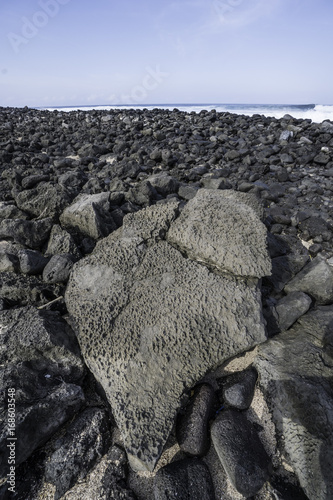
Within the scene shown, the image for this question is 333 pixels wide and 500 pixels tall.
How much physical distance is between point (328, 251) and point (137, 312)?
2.13 meters

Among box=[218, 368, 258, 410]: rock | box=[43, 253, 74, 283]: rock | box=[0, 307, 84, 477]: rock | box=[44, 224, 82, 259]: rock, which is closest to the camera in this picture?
box=[0, 307, 84, 477]: rock

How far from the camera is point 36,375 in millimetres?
1676

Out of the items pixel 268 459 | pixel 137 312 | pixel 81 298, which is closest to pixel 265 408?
pixel 268 459

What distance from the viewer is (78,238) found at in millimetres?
2770

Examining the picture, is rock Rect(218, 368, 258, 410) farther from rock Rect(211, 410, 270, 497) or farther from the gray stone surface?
the gray stone surface

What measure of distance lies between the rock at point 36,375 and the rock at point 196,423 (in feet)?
1.81

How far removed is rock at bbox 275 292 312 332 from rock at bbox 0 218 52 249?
209 cm

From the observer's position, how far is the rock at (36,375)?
145 cm

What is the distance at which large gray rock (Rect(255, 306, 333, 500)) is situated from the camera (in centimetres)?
138

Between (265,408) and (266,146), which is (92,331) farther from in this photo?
(266,146)

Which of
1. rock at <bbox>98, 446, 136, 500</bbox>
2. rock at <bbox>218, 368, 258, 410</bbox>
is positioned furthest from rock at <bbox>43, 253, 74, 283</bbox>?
rock at <bbox>218, 368, 258, 410</bbox>

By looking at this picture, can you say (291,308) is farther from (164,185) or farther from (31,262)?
(164,185)

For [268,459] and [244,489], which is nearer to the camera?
[244,489]

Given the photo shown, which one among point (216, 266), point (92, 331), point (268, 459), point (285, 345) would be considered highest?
point (216, 266)
